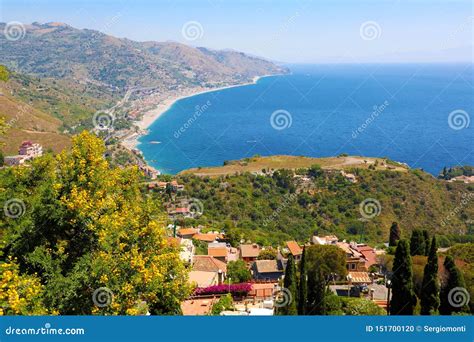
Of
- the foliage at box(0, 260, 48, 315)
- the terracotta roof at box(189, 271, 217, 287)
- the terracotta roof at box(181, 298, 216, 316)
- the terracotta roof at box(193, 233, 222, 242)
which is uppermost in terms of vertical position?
the foliage at box(0, 260, 48, 315)

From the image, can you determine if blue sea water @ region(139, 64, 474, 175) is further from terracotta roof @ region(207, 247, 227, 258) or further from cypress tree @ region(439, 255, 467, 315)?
cypress tree @ region(439, 255, 467, 315)

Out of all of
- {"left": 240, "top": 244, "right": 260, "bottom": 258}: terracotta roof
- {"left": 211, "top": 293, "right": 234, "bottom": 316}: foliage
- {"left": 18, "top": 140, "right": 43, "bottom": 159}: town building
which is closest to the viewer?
{"left": 211, "top": 293, "right": 234, "bottom": 316}: foliage

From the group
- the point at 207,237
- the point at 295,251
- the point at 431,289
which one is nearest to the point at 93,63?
the point at 207,237

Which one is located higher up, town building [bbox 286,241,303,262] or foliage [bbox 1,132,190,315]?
foliage [bbox 1,132,190,315]

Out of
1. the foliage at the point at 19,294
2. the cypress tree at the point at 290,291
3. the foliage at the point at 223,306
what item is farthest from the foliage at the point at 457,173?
the foliage at the point at 19,294

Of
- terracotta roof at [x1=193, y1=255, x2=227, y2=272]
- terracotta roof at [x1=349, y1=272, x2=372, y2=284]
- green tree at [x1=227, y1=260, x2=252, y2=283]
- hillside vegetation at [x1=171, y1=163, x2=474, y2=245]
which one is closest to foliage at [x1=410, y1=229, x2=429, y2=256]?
terracotta roof at [x1=349, y1=272, x2=372, y2=284]

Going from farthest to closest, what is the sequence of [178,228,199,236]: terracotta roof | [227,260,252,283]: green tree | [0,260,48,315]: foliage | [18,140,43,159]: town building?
1. [18,140,43,159]: town building
2. [178,228,199,236]: terracotta roof
3. [227,260,252,283]: green tree
4. [0,260,48,315]: foliage
